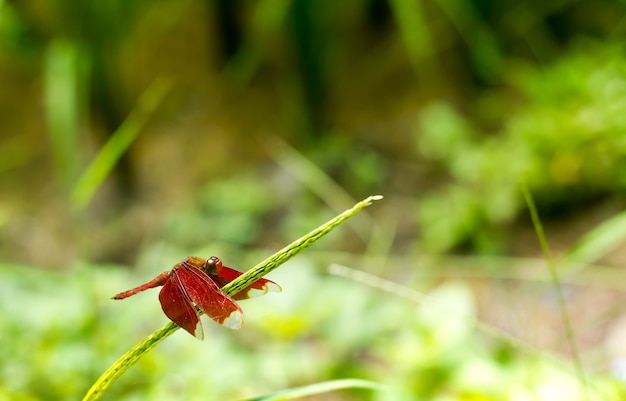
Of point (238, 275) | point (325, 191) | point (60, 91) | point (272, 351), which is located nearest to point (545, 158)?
point (325, 191)

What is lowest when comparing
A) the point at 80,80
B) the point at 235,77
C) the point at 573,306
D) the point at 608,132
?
the point at 573,306

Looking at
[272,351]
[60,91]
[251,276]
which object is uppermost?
[60,91]

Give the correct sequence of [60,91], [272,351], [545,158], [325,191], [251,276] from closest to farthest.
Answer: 1. [251,276]
2. [272,351]
3. [60,91]
4. [545,158]
5. [325,191]

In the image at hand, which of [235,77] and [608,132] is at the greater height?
[235,77]

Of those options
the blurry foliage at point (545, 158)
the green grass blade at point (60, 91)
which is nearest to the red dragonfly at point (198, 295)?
the green grass blade at point (60, 91)

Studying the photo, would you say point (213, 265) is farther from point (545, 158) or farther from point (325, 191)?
point (325, 191)

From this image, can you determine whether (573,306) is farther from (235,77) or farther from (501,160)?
(235,77)

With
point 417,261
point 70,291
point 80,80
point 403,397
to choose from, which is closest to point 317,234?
point 403,397

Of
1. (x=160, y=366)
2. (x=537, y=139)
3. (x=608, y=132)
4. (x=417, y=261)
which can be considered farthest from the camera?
(x=417, y=261)
